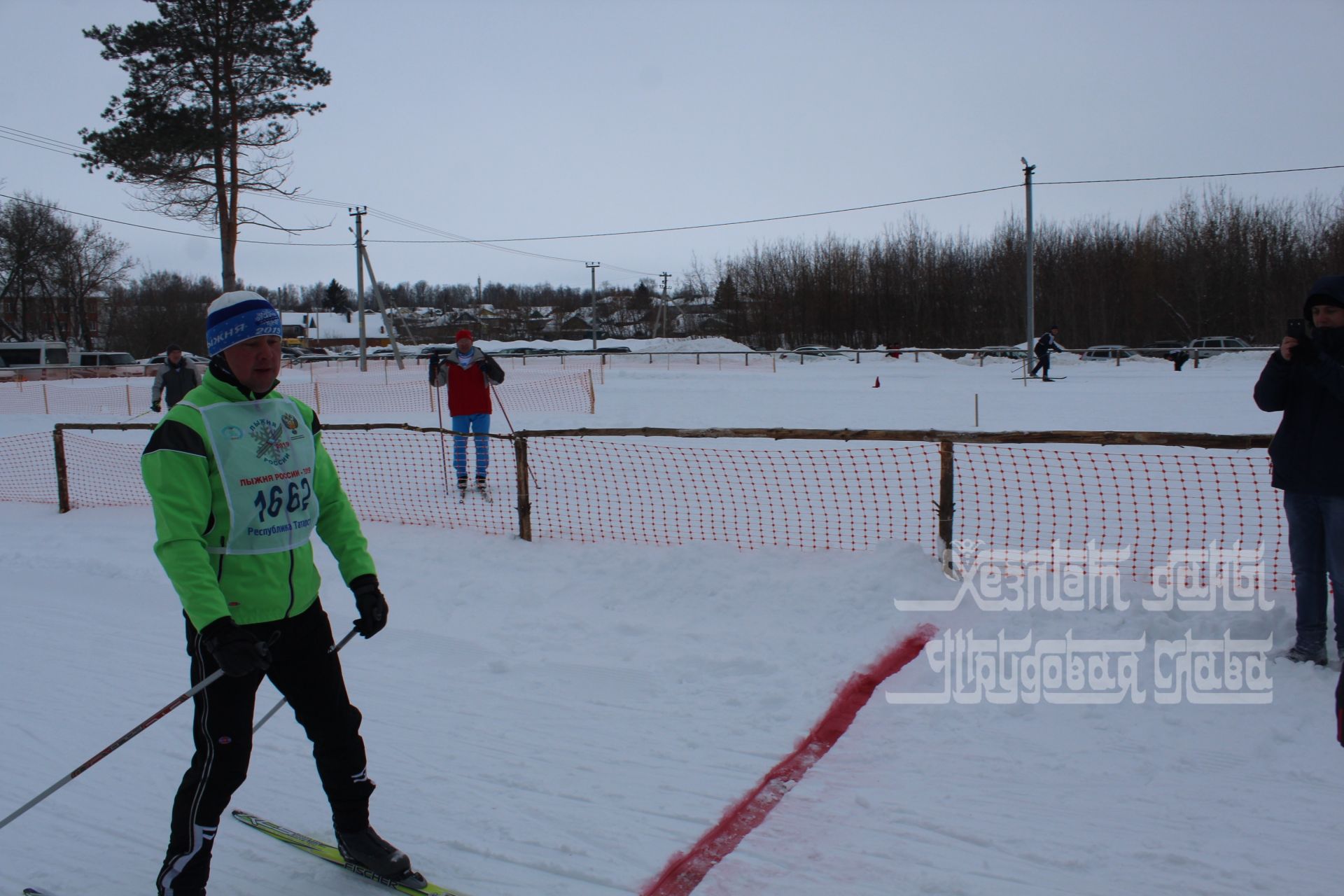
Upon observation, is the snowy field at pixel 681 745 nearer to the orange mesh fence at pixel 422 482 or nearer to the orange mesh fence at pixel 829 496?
the orange mesh fence at pixel 829 496

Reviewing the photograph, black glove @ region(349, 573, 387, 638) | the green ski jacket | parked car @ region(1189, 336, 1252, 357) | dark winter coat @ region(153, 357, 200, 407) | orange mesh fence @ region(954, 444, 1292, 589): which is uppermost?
parked car @ region(1189, 336, 1252, 357)

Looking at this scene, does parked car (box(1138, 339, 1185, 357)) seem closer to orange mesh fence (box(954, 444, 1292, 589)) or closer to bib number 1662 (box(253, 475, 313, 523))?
orange mesh fence (box(954, 444, 1292, 589))

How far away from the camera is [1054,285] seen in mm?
54875

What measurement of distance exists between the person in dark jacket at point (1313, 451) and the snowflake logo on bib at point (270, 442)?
404cm

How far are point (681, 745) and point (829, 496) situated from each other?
4.73m

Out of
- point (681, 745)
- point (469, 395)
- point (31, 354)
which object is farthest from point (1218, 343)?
point (31, 354)

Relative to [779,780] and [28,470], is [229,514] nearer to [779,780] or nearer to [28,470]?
[779,780]

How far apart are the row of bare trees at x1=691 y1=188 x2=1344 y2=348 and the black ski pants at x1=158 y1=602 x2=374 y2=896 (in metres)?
55.0

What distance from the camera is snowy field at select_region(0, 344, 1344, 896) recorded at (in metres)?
2.89

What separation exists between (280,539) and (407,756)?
5.12 feet

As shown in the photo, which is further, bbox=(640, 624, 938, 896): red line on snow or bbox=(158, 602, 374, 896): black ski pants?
bbox=(640, 624, 938, 896): red line on snow

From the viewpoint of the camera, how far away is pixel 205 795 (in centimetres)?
249

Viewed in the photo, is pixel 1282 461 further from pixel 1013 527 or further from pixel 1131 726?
pixel 1013 527

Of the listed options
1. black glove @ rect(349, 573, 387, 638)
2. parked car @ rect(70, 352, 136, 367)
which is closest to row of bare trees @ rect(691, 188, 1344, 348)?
parked car @ rect(70, 352, 136, 367)
